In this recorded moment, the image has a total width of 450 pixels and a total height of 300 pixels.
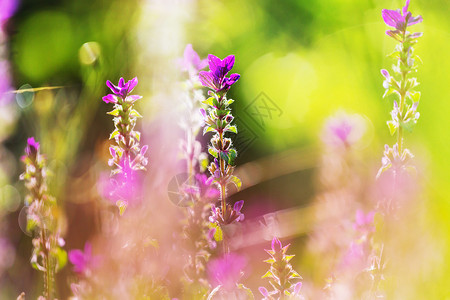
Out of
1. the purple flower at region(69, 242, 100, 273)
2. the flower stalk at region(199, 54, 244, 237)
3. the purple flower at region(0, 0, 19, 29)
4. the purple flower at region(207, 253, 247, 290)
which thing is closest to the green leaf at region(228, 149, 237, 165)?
the flower stalk at region(199, 54, 244, 237)

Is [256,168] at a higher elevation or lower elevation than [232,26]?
lower

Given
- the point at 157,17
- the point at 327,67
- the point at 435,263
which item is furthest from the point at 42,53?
the point at 435,263

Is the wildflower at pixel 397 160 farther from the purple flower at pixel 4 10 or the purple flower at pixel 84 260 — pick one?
the purple flower at pixel 4 10

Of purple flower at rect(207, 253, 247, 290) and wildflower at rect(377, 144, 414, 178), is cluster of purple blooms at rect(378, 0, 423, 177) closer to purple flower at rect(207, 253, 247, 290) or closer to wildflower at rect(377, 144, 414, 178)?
wildflower at rect(377, 144, 414, 178)

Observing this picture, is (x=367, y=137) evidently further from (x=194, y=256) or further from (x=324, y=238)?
(x=194, y=256)

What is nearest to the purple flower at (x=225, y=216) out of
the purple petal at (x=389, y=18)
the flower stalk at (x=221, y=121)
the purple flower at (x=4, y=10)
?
the flower stalk at (x=221, y=121)

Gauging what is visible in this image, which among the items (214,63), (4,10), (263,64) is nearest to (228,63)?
(214,63)

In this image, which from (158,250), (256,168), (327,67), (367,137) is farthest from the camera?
(327,67)
